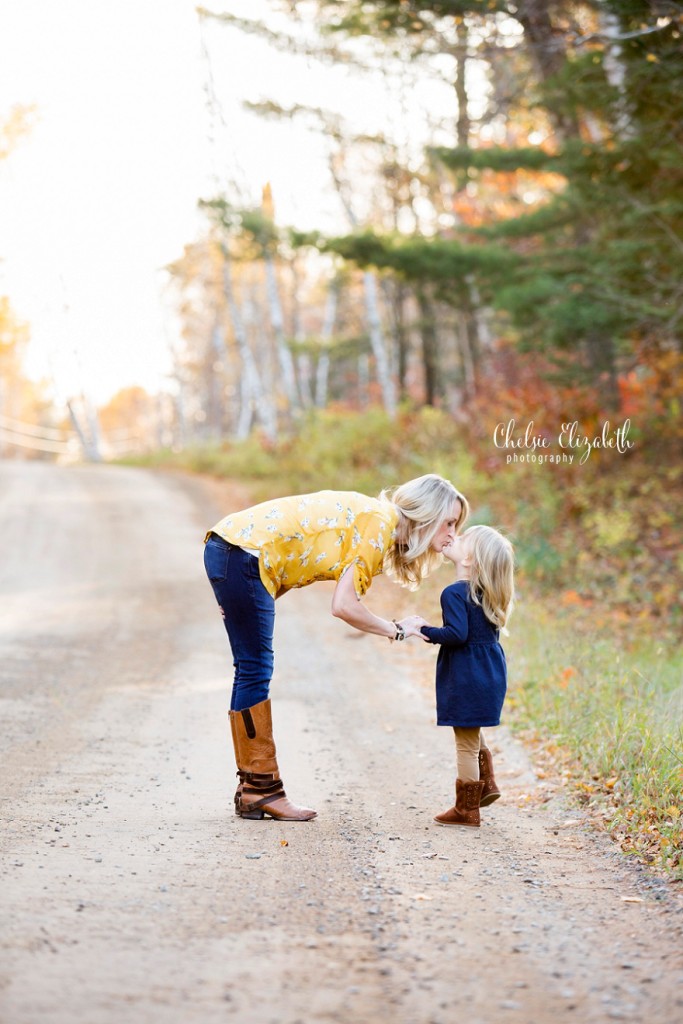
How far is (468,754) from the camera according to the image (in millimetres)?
5180

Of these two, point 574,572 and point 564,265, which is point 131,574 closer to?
point 574,572

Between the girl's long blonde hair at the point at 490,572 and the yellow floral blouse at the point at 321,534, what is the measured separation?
0.49 metres

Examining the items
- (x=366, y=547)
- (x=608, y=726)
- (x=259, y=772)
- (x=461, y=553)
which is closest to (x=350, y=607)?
(x=366, y=547)

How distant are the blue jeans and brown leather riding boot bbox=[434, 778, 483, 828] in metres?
1.11

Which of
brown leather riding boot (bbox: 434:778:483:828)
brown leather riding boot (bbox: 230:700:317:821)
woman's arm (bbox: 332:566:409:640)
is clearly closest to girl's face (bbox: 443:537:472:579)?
woman's arm (bbox: 332:566:409:640)

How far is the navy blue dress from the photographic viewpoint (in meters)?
5.09

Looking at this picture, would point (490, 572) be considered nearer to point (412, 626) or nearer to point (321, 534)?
point (412, 626)

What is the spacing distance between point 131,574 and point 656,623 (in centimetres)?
703

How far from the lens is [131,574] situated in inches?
554

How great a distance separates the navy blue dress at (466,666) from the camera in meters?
5.09

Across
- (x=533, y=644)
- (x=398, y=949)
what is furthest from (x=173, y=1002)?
(x=533, y=644)

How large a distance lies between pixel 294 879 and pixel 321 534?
1.59 metres

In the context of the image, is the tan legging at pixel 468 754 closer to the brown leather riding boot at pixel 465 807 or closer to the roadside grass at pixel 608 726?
the brown leather riding boot at pixel 465 807

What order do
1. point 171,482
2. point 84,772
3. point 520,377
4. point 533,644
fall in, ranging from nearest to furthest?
point 84,772, point 533,644, point 520,377, point 171,482
